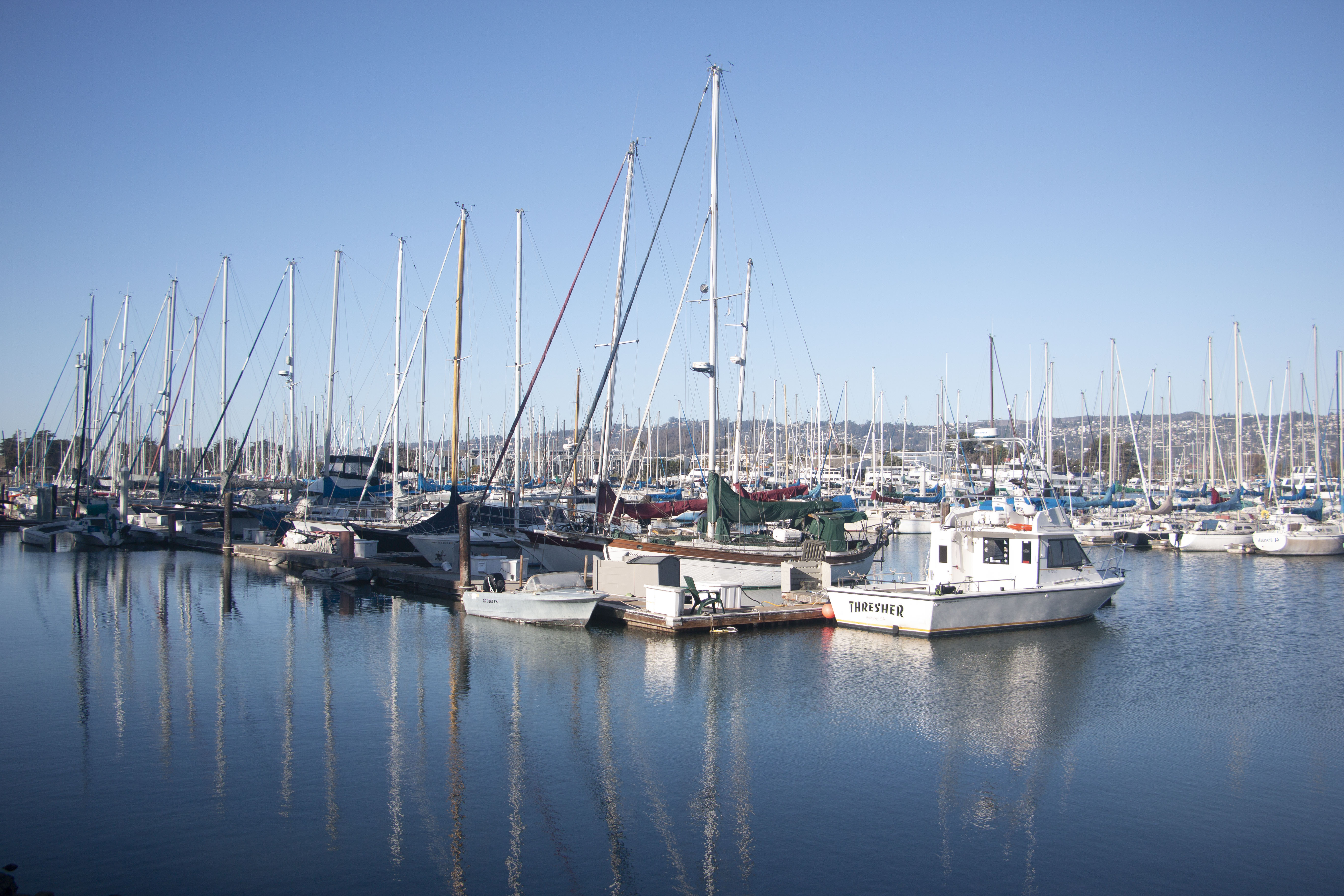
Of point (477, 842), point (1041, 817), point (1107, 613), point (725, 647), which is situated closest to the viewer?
point (477, 842)


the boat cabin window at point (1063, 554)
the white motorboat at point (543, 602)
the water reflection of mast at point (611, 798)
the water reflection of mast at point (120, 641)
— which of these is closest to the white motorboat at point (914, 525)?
the boat cabin window at point (1063, 554)

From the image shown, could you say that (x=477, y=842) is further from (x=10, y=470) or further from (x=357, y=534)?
(x=10, y=470)

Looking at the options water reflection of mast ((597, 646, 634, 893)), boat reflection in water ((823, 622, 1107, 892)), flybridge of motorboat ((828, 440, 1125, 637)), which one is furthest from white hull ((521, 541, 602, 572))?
water reflection of mast ((597, 646, 634, 893))

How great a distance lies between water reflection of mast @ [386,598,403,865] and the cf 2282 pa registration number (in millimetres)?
12806

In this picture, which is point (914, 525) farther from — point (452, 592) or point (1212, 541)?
point (452, 592)

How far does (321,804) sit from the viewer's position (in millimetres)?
13180

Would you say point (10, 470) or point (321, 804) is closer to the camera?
point (321, 804)

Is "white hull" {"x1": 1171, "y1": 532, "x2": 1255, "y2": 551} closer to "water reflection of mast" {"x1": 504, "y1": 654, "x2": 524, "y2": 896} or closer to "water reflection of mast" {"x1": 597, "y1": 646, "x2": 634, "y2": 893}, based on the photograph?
"water reflection of mast" {"x1": 597, "y1": 646, "x2": 634, "y2": 893}

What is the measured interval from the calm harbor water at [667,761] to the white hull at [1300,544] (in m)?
26.9

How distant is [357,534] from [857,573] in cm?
2449

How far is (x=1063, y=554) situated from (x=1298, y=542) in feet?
105

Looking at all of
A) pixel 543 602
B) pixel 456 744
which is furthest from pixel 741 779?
pixel 543 602

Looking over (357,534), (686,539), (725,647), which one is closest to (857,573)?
(686,539)

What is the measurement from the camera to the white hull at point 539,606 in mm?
26656
